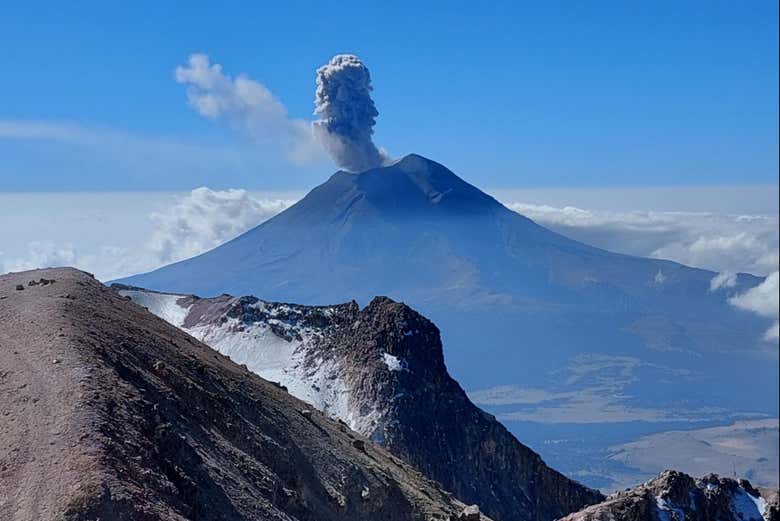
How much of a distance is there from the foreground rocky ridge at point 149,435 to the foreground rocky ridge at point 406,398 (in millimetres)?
8750

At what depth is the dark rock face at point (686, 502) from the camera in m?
33.8

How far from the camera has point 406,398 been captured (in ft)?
204

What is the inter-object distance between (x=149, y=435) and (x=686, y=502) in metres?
19.2

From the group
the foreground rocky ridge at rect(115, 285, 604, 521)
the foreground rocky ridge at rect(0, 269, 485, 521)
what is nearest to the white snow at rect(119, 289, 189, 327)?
the foreground rocky ridge at rect(115, 285, 604, 521)

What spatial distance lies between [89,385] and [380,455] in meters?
21.9

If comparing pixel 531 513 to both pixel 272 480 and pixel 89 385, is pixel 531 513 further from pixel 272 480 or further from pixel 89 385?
pixel 89 385

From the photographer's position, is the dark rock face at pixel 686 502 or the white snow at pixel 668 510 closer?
the dark rock face at pixel 686 502

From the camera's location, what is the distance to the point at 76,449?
2736 centimetres

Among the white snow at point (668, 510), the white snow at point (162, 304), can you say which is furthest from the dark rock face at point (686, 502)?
the white snow at point (162, 304)

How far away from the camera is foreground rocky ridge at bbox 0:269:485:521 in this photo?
87.7 feet

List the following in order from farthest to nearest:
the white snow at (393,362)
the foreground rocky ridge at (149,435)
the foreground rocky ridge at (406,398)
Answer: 1. the white snow at (393,362)
2. the foreground rocky ridge at (406,398)
3. the foreground rocky ridge at (149,435)

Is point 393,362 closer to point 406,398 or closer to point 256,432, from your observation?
point 406,398

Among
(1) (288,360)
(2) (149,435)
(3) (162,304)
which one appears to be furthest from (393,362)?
(2) (149,435)

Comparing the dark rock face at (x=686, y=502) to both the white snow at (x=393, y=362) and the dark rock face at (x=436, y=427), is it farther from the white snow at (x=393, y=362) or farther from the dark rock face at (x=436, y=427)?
the white snow at (x=393, y=362)
